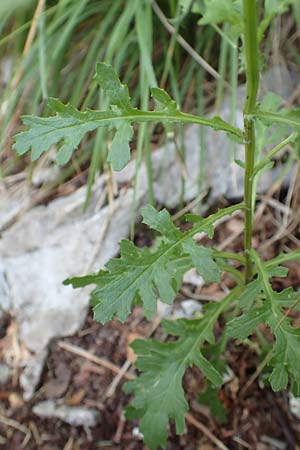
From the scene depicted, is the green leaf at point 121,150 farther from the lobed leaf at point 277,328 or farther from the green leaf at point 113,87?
the lobed leaf at point 277,328

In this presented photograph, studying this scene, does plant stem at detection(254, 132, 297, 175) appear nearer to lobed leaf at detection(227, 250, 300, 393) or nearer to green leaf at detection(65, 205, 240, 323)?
green leaf at detection(65, 205, 240, 323)

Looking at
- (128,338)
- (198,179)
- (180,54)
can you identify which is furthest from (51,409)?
(180,54)

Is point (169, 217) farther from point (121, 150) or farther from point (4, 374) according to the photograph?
point (4, 374)

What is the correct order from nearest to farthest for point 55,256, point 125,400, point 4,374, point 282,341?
point 282,341, point 125,400, point 4,374, point 55,256

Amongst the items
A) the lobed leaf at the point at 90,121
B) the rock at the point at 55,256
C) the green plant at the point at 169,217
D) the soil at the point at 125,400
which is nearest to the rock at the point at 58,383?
the soil at the point at 125,400

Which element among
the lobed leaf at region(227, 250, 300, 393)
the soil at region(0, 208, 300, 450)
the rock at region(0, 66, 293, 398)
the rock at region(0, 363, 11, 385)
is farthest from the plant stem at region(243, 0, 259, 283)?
the rock at region(0, 363, 11, 385)

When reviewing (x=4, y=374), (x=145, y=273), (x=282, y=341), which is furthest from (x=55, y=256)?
(x=282, y=341)

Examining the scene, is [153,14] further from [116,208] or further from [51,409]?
[51,409]
